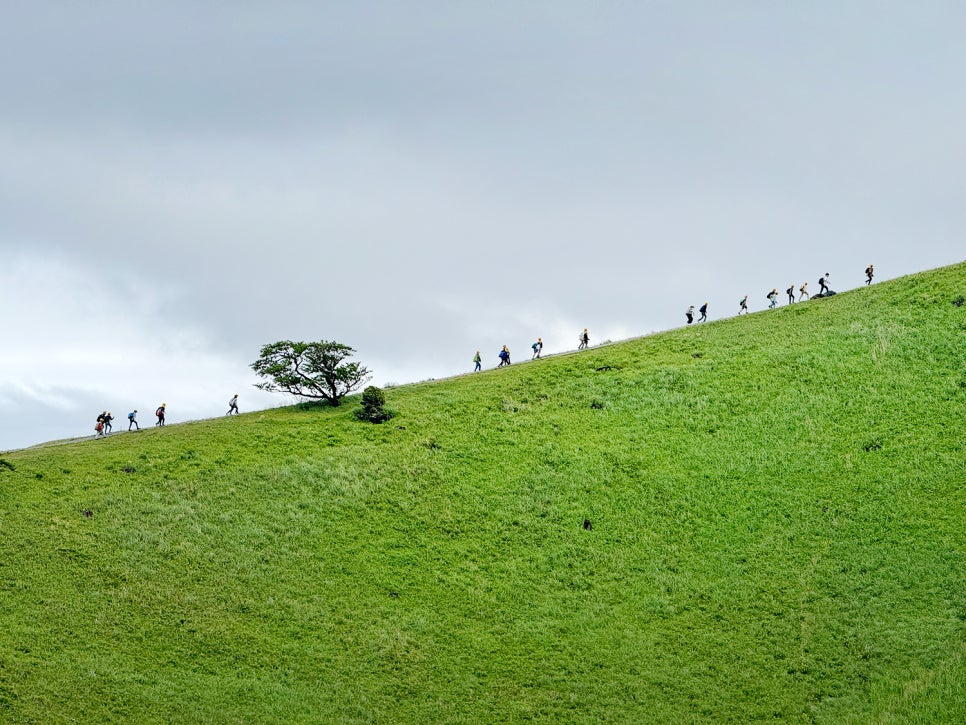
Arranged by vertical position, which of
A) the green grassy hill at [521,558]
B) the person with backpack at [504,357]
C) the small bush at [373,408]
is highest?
the person with backpack at [504,357]

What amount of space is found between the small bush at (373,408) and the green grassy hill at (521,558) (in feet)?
3.14

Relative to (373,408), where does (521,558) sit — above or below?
below

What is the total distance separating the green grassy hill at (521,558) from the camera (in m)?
35.7

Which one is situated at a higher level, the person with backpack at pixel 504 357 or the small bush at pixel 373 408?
the person with backpack at pixel 504 357

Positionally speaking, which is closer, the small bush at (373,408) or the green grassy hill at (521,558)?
the green grassy hill at (521,558)

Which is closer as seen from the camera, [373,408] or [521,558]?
[521,558]

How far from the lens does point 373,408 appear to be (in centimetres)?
6025

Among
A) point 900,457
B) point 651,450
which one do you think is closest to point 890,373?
point 900,457

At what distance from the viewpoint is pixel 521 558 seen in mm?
44906

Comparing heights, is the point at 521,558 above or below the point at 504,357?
below

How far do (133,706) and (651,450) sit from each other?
3186 cm

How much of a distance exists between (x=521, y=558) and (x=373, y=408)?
1912 cm

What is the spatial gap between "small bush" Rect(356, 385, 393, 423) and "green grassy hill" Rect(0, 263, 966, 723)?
0.96 metres

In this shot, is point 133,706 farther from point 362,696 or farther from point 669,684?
point 669,684
